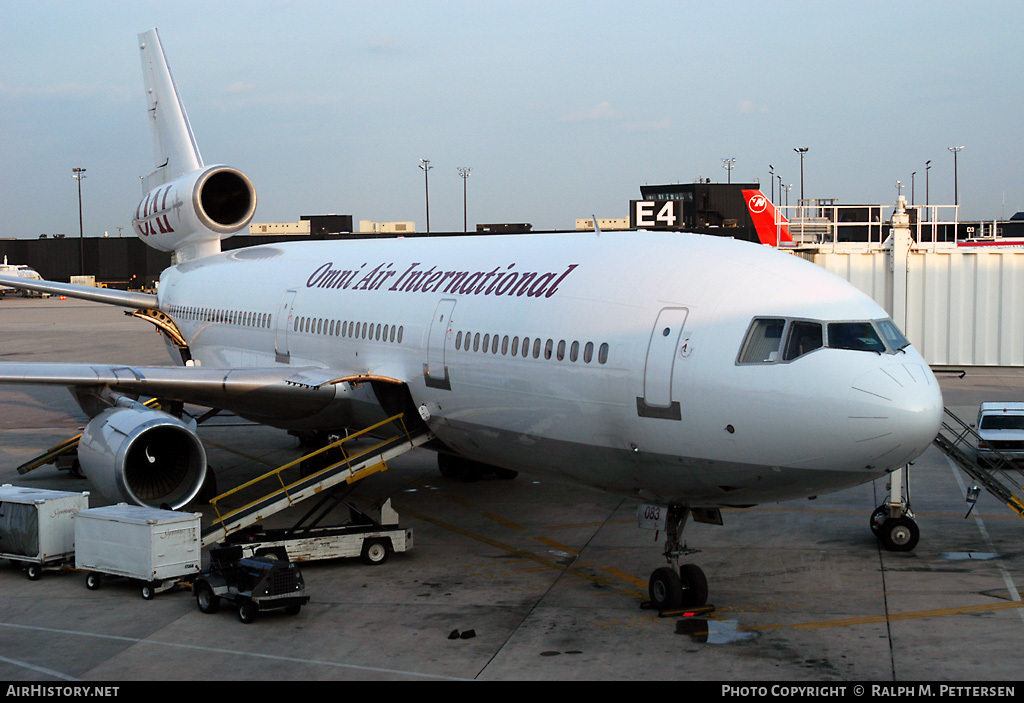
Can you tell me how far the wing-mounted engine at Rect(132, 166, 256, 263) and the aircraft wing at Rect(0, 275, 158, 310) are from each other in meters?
1.65

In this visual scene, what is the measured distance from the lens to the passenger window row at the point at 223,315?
75.2 ft

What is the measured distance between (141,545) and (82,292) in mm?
14733

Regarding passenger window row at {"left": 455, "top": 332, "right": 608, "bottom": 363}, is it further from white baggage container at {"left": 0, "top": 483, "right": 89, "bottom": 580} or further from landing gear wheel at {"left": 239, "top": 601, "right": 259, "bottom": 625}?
white baggage container at {"left": 0, "top": 483, "right": 89, "bottom": 580}

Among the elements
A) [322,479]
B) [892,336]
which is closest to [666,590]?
[892,336]

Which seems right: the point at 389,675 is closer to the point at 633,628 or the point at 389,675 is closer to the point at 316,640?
the point at 316,640

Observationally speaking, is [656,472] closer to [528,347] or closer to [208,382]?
[528,347]

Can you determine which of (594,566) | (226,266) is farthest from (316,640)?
(226,266)

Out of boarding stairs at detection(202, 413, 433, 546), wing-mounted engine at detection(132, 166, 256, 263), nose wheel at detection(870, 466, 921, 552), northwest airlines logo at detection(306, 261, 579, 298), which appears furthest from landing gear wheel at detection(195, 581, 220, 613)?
wing-mounted engine at detection(132, 166, 256, 263)

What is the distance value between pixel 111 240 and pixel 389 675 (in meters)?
118

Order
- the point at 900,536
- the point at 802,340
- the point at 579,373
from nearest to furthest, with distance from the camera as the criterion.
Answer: the point at 802,340, the point at 579,373, the point at 900,536

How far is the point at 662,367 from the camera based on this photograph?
12.8 m

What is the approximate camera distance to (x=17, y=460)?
86.4ft

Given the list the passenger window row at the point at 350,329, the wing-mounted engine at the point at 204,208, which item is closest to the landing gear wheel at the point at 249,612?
the passenger window row at the point at 350,329

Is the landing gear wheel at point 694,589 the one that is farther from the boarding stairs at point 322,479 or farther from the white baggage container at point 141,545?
the white baggage container at point 141,545
